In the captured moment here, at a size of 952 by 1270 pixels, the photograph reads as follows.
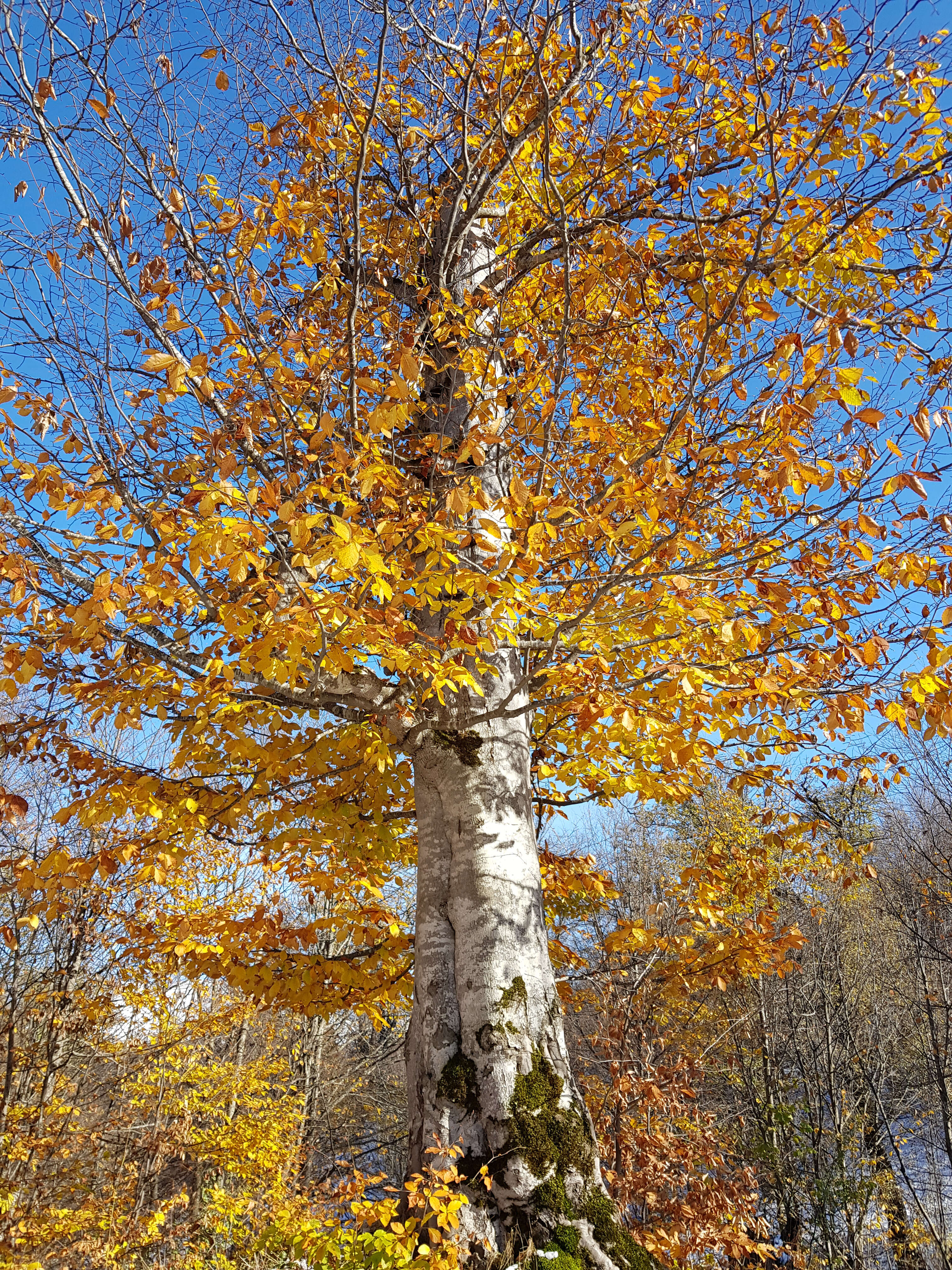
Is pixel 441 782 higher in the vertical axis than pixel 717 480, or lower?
lower

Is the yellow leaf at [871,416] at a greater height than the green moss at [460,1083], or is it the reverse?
the yellow leaf at [871,416]

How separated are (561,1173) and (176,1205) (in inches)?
435

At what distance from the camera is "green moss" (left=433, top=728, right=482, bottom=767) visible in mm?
3352

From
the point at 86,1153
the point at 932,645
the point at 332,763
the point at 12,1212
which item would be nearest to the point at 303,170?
the point at 332,763

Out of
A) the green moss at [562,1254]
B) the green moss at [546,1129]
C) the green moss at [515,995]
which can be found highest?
the green moss at [515,995]

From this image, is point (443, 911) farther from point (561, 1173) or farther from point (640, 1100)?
point (640, 1100)

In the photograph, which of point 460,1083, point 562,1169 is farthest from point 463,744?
point 562,1169

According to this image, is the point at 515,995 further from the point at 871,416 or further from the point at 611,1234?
the point at 871,416

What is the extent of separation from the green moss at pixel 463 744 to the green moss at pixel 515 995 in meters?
0.96

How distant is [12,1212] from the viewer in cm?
597


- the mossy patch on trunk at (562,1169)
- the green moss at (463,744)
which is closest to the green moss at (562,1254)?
the mossy patch on trunk at (562,1169)

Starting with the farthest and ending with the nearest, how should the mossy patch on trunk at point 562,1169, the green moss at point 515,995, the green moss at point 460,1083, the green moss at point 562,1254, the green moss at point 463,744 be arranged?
the green moss at point 463,744 < the green moss at point 515,995 < the green moss at point 460,1083 < the mossy patch on trunk at point 562,1169 < the green moss at point 562,1254

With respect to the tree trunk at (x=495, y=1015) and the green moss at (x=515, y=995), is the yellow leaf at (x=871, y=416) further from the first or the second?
the green moss at (x=515, y=995)

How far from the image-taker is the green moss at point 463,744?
3.35 m
